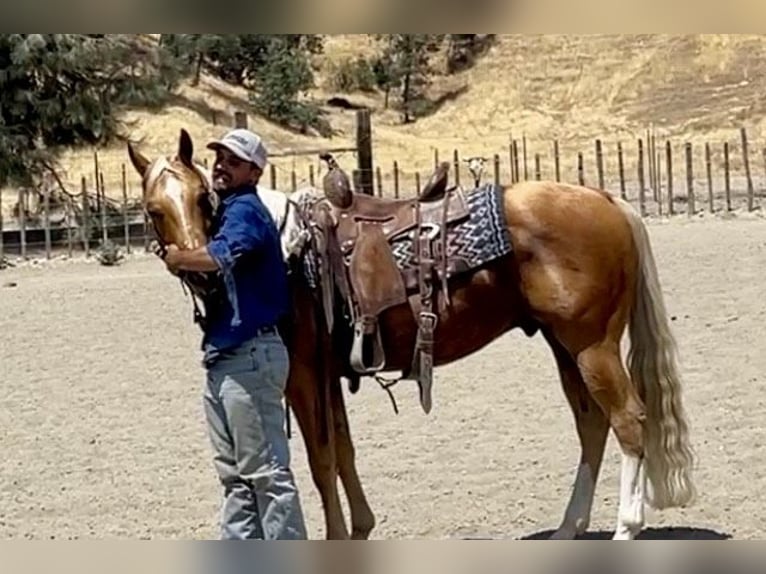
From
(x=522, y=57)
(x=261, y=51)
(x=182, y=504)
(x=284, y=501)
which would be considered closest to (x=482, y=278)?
(x=284, y=501)

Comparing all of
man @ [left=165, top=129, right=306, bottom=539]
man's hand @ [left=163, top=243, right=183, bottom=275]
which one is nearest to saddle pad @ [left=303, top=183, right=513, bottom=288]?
man @ [left=165, top=129, right=306, bottom=539]

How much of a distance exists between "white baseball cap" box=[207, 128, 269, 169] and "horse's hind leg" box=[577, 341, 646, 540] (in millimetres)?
1453

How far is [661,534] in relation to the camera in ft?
15.6

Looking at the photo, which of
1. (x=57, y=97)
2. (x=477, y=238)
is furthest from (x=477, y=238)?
(x=57, y=97)

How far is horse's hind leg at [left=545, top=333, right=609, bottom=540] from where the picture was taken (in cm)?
473

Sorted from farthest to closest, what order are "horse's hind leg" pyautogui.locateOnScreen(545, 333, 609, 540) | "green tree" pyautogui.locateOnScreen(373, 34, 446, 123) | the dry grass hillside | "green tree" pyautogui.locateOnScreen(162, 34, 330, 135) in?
1. "green tree" pyautogui.locateOnScreen(373, 34, 446, 123)
2. "green tree" pyautogui.locateOnScreen(162, 34, 330, 135)
3. the dry grass hillside
4. "horse's hind leg" pyautogui.locateOnScreen(545, 333, 609, 540)

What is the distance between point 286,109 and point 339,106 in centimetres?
521

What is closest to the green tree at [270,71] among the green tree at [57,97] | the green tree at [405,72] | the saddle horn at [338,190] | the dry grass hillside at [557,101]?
the dry grass hillside at [557,101]

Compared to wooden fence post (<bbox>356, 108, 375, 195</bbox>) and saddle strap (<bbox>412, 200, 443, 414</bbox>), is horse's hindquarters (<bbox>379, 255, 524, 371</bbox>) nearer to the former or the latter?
saddle strap (<bbox>412, 200, 443, 414</bbox>)

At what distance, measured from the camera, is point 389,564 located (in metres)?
2.39

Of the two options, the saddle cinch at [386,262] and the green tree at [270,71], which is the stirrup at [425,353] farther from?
the green tree at [270,71]

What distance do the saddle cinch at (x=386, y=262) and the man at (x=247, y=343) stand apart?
802 mm

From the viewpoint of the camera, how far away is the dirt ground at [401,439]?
5.14m
